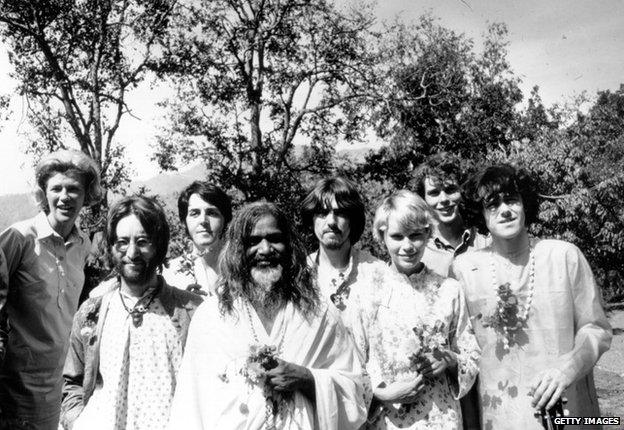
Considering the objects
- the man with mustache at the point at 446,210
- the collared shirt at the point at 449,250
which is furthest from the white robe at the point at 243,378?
the man with mustache at the point at 446,210

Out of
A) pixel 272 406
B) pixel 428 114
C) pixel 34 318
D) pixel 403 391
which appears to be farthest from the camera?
pixel 428 114

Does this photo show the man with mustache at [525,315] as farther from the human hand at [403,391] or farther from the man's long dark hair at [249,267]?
the man's long dark hair at [249,267]

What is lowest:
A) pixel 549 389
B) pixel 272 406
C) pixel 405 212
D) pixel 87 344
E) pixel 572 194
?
pixel 549 389

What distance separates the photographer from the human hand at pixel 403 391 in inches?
129

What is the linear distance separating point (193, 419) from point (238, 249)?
36.8 inches

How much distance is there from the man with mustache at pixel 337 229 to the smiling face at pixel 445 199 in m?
0.68

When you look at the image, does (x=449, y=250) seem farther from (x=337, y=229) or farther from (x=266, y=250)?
(x=266, y=250)

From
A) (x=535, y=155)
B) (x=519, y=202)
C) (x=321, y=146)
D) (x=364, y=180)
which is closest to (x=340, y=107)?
(x=321, y=146)

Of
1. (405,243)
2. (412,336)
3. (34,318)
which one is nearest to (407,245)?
(405,243)

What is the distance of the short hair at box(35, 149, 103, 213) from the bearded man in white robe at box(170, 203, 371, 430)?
189 centimetres

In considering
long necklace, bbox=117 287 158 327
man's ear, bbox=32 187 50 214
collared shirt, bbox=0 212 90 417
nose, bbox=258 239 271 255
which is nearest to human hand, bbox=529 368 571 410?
nose, bbox=258 239 271 255

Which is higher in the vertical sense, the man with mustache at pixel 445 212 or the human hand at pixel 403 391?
the man with mustache at pixel 445 212

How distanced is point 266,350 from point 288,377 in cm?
19

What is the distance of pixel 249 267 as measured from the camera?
→ 126 inches
